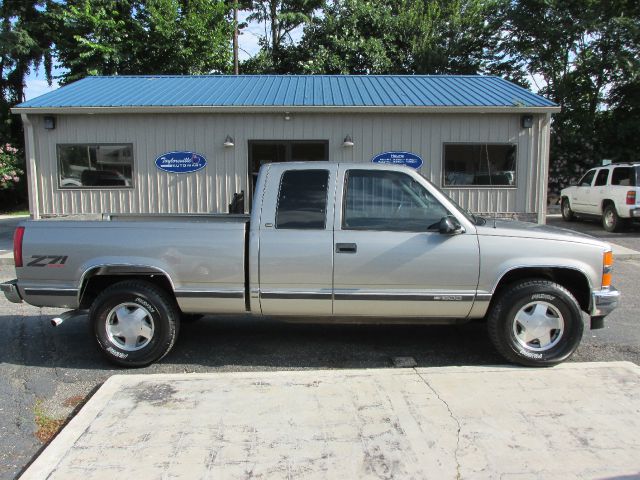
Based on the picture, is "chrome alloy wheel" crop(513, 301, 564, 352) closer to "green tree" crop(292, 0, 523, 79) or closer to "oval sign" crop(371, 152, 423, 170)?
"oval sign" crop(371, 152, 423, 170)

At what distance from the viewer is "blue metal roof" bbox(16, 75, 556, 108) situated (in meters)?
11.2

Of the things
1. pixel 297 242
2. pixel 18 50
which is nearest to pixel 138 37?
Answer: pixel 18 50

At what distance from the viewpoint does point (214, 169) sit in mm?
11477

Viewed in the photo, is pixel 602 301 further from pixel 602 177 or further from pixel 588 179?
pixel 588 179

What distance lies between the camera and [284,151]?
11.5 metres

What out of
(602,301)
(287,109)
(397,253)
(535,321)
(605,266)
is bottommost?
(535,321)

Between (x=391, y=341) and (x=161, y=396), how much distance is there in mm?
2448

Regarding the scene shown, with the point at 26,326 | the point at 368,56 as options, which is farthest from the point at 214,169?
the point at 368,56

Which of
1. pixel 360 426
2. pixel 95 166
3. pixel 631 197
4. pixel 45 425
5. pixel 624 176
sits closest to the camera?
pixel 360 426

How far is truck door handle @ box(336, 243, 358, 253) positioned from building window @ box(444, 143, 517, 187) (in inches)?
300

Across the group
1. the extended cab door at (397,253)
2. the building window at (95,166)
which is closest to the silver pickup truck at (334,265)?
the extended cab door at (397,253)

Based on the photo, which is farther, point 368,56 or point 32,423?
point 368,56

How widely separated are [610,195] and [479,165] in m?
5.36

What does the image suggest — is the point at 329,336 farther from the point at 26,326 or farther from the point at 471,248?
the point at 26,326
